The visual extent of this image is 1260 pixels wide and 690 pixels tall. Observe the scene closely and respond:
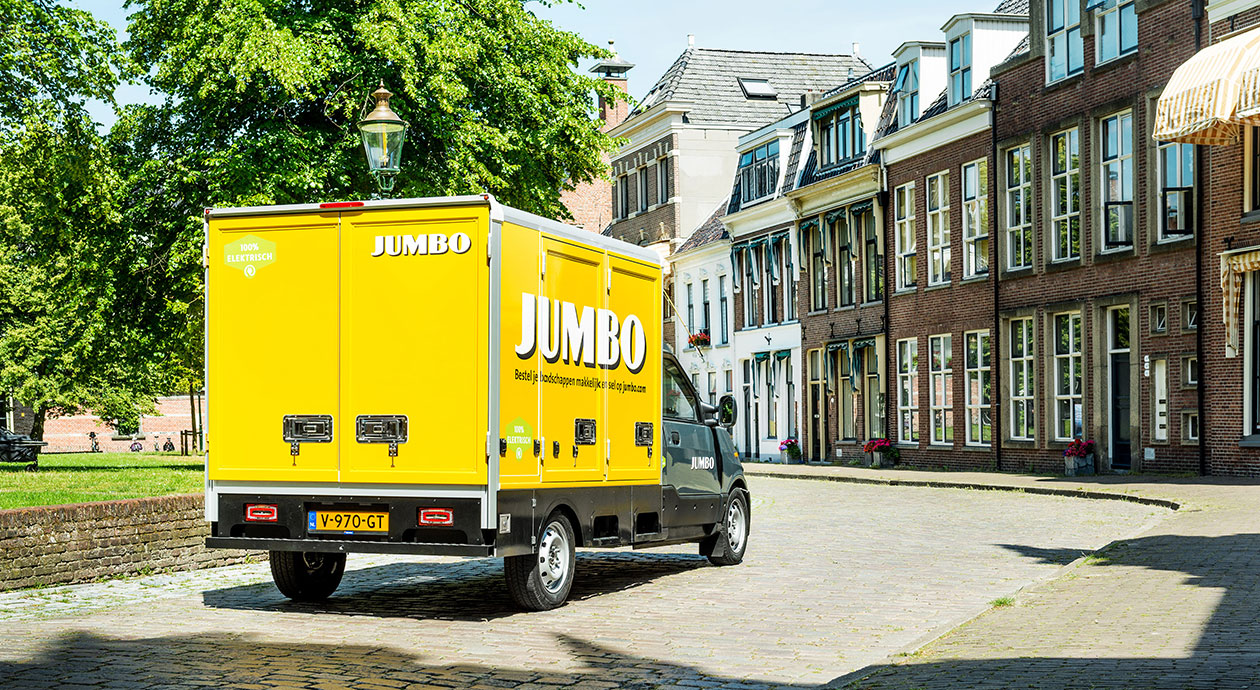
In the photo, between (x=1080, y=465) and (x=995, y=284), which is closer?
(x=1080, y=465)

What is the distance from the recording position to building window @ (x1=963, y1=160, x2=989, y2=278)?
115 ft

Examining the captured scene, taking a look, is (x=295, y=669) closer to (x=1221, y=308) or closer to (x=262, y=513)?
(x=262, y=513)

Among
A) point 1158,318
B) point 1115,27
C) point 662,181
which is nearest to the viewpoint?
point 1158,318

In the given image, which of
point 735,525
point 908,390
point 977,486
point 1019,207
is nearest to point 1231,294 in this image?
point 977,486

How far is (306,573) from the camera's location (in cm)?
1209

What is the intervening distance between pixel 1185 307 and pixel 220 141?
1811 cm

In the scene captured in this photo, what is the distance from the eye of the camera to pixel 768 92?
57.0m

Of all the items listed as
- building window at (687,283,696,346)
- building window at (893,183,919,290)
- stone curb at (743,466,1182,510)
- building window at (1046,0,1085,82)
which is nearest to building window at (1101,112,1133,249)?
building window at (1046,0,1085,82)

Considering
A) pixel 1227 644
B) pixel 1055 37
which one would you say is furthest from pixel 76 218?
pixel 1227 644

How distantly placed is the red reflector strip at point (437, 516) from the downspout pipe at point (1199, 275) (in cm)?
1974

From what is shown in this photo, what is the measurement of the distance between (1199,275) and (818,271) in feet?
58.9

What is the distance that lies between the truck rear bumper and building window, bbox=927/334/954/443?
89.6ft

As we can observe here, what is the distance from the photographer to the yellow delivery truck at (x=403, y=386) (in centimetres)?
1067

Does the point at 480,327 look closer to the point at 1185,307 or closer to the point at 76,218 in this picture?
the point at 1185,307
